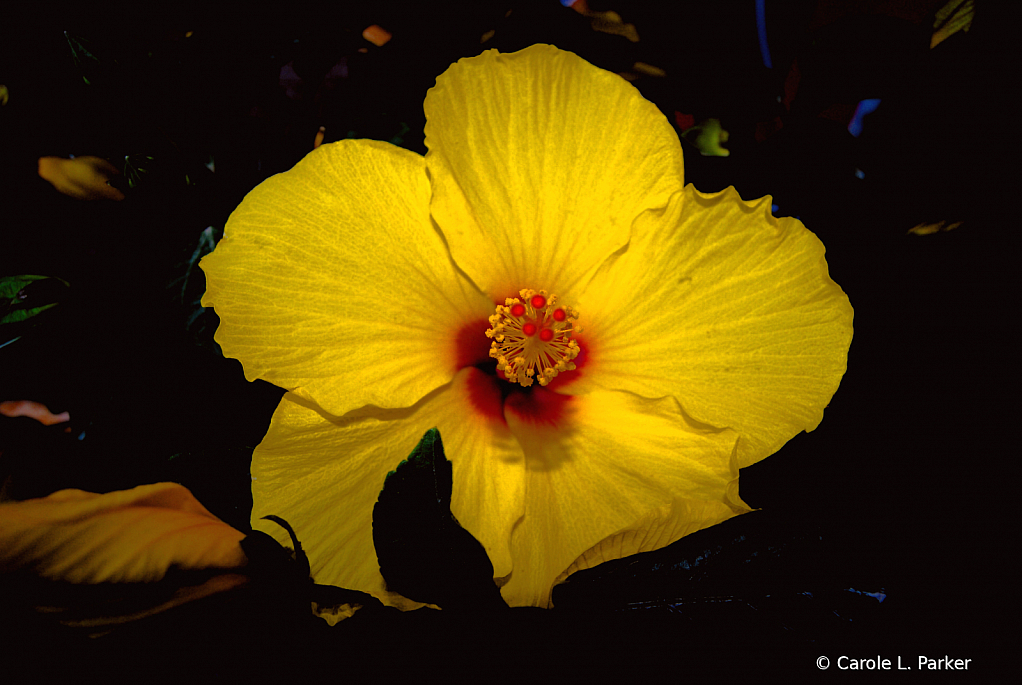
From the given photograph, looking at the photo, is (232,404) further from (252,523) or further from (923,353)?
(923,353)

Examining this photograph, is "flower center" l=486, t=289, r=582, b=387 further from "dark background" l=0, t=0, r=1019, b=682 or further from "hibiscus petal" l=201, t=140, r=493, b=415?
"dark background" l=0, t=0, r=1019, b=682

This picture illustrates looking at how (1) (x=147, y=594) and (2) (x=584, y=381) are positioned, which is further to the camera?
(2) (x=584, y=381)

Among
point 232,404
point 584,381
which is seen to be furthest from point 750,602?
point 232,404

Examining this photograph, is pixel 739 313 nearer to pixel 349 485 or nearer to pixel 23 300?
pixel 349 485

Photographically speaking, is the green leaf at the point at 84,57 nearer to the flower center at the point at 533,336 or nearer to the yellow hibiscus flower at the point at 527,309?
the yellow hibiscus flower at the point at 527,309

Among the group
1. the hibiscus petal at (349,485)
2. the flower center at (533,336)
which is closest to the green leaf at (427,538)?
the hibiscus petal at (349,485)

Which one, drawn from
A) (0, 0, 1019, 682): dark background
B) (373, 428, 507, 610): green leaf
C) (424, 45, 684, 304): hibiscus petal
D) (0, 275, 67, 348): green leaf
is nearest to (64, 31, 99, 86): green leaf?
(0, 0, 1019, 682): dark background

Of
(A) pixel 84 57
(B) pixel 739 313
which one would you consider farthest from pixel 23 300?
(B) pixel 739 313
